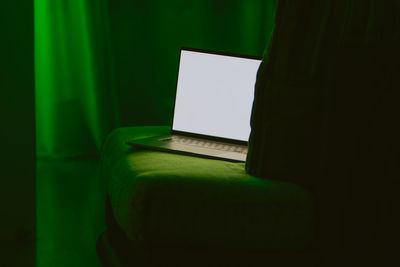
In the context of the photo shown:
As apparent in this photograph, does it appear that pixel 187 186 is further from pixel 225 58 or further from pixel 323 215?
pixel 225 58

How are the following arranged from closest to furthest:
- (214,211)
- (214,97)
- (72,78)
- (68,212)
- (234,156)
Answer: (214,211)
(234,156)
(214,97)
(68,212)
(72,78)

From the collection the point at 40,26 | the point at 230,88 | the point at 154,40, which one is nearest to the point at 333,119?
the point at 230,88

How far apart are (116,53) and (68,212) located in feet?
2.86

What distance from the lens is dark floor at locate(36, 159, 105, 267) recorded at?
146cm

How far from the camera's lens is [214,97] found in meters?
1.63

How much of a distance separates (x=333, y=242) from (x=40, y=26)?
1818 millimetres

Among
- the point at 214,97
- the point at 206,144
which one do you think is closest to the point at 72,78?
the point at 214,97

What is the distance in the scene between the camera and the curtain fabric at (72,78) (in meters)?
2.35

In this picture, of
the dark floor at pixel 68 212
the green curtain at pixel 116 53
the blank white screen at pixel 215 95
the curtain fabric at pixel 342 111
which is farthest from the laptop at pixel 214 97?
the green curtain at pixel 116 53

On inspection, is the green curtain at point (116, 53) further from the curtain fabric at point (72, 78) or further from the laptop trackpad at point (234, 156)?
the laptop trackpad at point (234, 156)

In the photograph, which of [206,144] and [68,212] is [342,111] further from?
[68,212]

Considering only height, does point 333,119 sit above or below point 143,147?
above

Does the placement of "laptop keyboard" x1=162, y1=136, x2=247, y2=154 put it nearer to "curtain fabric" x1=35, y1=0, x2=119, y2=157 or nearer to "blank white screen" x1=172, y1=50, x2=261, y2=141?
"blank white screen" x1=172, y1=50, x2=261, y2=141

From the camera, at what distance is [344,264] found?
3.14 ft
